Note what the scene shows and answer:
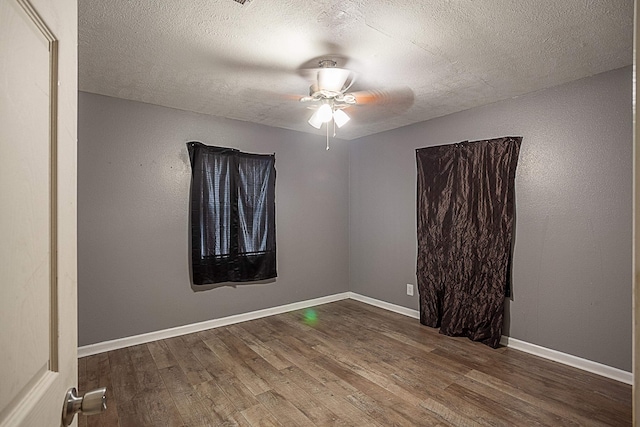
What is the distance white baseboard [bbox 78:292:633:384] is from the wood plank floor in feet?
0.27

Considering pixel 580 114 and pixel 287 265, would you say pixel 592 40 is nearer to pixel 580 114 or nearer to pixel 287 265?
pixel 580 114

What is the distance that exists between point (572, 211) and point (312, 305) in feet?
10.4

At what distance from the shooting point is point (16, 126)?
521 mm

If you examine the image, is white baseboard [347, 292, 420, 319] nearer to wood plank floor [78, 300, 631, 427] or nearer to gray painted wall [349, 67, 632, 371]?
wood plank floor [78, 300, 631, 427]

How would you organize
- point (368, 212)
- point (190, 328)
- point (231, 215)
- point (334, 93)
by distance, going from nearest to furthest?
point (334, 93), point (190, 328), point (231, 215), point (368, 212)

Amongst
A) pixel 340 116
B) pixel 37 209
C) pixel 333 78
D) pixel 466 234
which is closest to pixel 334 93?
pixel 333 78

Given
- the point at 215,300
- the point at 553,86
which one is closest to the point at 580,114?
the point at 553,86

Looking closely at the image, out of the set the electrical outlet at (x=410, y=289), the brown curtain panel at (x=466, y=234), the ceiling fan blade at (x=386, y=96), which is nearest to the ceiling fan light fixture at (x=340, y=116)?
the ceiling fan blade at (x=386, y=96)

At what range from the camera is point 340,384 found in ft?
8.52

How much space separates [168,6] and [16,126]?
169 cm

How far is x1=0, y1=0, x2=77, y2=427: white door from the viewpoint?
1.62 feet

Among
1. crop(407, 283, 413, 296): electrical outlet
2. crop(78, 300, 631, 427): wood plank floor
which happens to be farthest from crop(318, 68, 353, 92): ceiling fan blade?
crop(407, 283, 413, 296): electrical outlet

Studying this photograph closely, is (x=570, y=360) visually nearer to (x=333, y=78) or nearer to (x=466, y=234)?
(x=466, y=234)

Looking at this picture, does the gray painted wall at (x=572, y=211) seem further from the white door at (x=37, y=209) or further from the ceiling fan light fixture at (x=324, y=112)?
the white door at (x=37, y=209)
